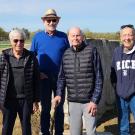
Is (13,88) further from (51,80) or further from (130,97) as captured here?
(130,97)

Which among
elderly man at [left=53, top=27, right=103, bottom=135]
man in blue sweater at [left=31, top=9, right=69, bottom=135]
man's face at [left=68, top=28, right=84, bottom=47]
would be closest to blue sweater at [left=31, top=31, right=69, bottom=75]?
man in blue sweater at [left=31, top=9, right=69, bottom=135]

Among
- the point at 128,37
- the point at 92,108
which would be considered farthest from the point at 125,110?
the point at 128,37

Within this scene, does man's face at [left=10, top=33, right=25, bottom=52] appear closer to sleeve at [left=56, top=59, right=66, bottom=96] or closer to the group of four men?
the group of four men

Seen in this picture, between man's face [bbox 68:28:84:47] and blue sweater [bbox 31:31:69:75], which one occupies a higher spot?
man's face [bbox 68:28:84:47]

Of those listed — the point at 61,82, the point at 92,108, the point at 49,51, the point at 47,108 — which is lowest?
the point at 47,108

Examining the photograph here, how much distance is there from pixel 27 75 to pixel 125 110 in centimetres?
143

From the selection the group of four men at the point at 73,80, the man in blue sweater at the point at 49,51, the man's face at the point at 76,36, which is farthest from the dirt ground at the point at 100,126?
the man's face at the point at 76,36

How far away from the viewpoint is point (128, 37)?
5.50 metres

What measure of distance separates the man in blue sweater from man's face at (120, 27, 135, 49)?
99 cm

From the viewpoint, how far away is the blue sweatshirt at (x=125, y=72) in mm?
5613

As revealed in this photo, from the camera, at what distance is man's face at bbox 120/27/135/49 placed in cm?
551

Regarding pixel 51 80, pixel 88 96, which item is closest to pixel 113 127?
pixel 51 80

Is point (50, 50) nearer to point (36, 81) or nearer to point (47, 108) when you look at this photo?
point (36, 81)

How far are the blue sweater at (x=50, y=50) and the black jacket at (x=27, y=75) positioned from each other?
1.81ft
